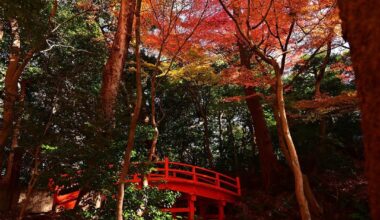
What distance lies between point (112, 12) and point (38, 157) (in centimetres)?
668

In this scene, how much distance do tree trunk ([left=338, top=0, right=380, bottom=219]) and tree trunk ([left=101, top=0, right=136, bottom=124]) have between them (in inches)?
257

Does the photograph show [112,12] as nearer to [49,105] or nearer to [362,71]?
[49,105]

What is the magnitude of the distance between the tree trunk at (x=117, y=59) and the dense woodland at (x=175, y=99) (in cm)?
3

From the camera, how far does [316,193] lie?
11.4 meters

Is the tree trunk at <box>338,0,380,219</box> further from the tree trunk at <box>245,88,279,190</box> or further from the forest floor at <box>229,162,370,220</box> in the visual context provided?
the tree trunk at <box>245,88,279,190</box>

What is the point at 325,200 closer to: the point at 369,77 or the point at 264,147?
the point at 264,147

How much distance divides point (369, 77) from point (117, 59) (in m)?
7.53

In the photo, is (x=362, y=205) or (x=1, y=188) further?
(x=1, y=188)

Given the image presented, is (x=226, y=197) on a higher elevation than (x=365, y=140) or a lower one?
higher

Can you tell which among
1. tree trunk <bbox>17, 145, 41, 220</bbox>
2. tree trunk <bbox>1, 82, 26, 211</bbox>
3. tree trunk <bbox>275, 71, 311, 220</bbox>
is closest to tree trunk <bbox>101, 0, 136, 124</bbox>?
tree trunk <bbox>17, 145, 41, 220</bbox>

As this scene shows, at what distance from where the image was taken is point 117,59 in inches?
325

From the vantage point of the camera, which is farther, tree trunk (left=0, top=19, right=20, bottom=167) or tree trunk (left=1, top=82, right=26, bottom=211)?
tree trunk (left=1, top=82, right=26, bottom=211)

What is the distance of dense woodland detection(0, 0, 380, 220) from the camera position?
231 inches

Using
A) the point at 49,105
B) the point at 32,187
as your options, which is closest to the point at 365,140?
the point at 32,187
